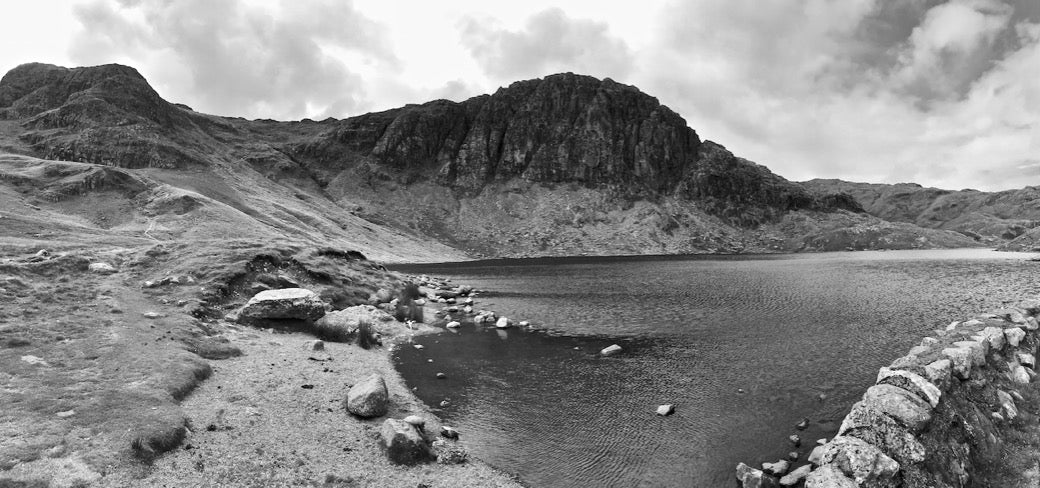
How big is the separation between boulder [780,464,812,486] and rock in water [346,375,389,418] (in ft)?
63.6

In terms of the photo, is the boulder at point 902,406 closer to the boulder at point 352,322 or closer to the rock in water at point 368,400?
the rock in water at point 368,400

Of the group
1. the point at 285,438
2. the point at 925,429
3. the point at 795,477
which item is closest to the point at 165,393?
the point at 285,438

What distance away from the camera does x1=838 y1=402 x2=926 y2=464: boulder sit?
1739 cm

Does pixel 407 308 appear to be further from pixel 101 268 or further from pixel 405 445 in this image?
pixel 405 445

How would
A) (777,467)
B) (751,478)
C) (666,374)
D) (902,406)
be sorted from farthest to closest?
1. (666,374)
2. (777,467)
3. (751,478)
4. (902,406)

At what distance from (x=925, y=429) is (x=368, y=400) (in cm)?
2504

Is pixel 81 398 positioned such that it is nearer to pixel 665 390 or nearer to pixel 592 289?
pixel 665 390

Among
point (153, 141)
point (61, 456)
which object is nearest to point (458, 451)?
point (61, 456)

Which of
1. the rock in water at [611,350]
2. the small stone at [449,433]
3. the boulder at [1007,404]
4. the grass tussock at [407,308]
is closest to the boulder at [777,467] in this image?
the boulder at [1007,404]

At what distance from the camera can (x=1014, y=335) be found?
95.2ft

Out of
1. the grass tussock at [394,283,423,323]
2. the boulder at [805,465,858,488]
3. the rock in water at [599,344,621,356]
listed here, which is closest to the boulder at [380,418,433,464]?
the boulder at [805,465,858,488]

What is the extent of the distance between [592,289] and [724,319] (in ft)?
108

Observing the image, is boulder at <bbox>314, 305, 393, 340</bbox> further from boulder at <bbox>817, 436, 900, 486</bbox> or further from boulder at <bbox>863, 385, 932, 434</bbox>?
boulder at <bbox>863, 385, 932, 434</bbox>

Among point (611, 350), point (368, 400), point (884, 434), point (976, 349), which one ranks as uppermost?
point (976, 349)
